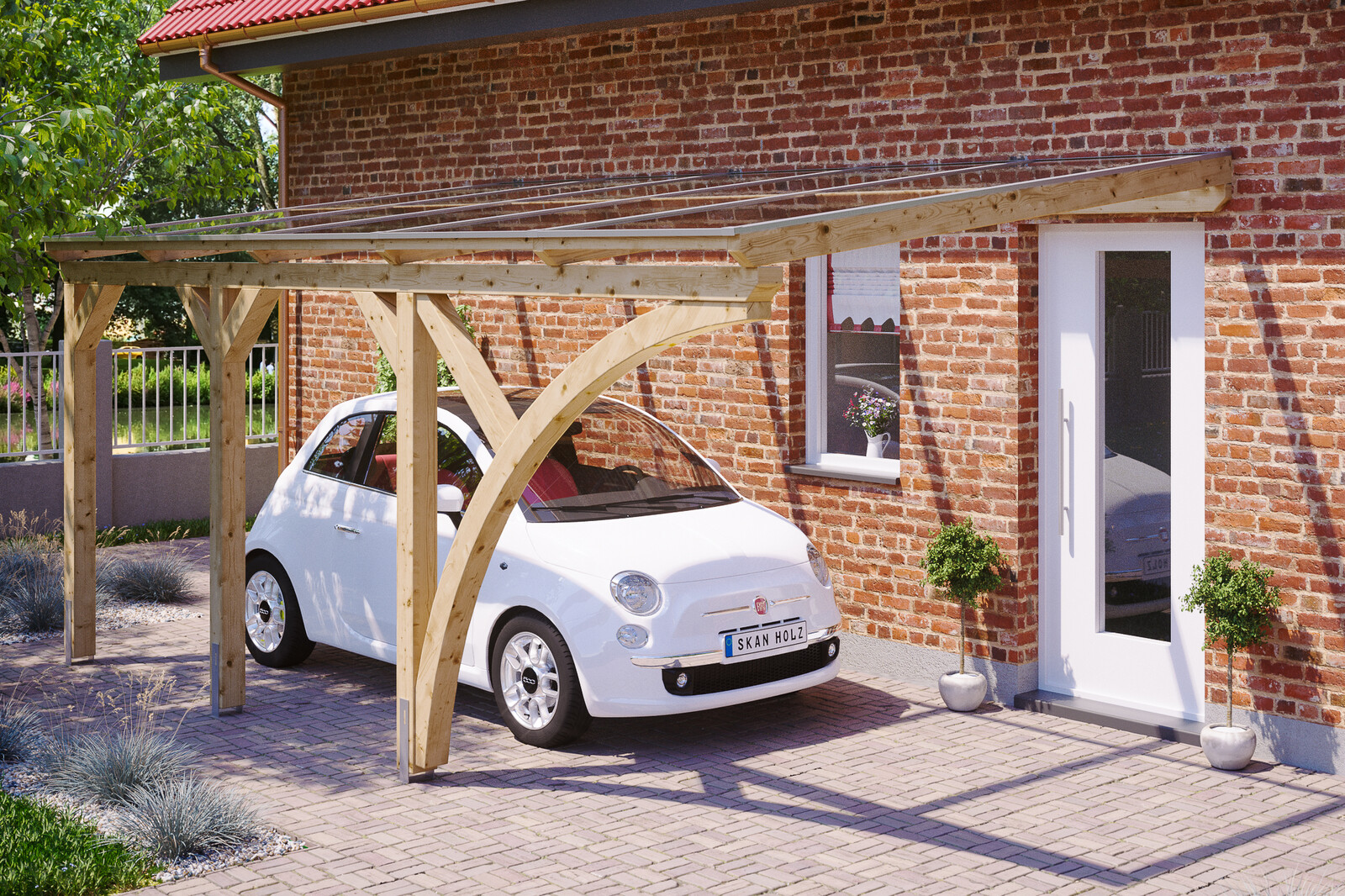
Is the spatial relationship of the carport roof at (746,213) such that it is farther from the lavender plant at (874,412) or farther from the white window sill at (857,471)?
the white window sill at (857,471)

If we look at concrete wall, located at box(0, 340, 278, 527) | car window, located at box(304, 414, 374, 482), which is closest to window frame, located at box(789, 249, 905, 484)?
car window, located at box(304, 414, 374, 482)

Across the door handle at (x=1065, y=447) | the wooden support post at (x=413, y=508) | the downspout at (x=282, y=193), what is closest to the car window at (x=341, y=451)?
the wooden support post at (x=413, y=508)

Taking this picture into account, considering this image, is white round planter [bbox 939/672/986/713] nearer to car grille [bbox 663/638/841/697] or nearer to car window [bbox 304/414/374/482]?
car grille [bbox 663/638/841/697]

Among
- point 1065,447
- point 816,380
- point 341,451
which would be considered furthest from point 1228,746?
point 341,451

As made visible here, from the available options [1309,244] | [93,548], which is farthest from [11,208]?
[1309,244]

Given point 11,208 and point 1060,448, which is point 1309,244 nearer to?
point 1060,448

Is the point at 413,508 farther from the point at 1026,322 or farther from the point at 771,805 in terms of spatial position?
the point at 1026,322

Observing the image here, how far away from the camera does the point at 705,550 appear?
767 centimetres

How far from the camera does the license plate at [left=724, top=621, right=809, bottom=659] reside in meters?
7.48

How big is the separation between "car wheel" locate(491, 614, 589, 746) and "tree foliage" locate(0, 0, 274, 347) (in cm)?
332

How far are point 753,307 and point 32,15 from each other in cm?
732

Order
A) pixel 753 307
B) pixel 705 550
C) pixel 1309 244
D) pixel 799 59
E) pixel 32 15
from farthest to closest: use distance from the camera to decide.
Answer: pixel 32 15 → pixel 799 59 → pixel 705 550 → pixel 1309 244 → pixel 753 307

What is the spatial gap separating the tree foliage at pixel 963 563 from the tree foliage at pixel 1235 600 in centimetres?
125

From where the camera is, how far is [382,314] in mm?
7168
